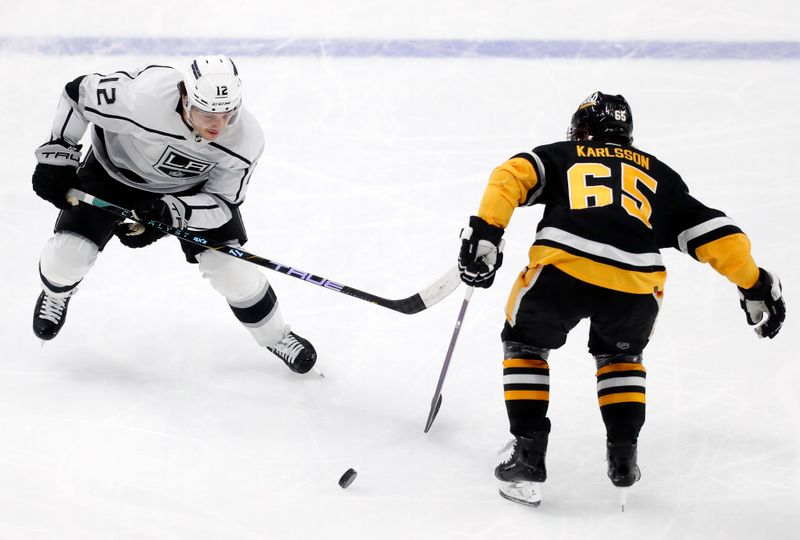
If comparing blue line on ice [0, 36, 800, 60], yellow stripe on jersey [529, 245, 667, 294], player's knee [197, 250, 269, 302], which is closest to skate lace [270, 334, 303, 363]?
player's knee [197, 250, 269, 302]

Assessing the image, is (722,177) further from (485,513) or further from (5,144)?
(5,144)

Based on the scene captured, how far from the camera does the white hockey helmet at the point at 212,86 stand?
243 centimetres

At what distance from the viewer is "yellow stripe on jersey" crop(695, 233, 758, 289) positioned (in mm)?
2355

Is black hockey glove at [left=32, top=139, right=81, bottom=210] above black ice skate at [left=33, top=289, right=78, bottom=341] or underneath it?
above

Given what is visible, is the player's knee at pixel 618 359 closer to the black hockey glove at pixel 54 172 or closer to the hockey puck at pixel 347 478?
the hockey puck at pixel 347 478

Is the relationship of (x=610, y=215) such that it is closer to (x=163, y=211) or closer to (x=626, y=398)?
(x=626, y=398)

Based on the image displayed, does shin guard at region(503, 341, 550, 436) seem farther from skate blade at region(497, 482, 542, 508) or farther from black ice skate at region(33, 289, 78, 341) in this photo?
black ice skate at region(33, 289, 78, 341)

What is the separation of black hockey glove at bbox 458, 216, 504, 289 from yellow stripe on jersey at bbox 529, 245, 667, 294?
0.13 metres

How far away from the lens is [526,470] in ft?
7.76

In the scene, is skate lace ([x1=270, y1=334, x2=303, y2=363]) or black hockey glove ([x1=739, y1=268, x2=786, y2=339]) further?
skate lace ([x1=270, y1=334, x2=303, y2=363])

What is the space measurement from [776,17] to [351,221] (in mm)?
2611

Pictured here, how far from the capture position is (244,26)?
4602 mm

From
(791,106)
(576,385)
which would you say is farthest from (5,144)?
(791,106)

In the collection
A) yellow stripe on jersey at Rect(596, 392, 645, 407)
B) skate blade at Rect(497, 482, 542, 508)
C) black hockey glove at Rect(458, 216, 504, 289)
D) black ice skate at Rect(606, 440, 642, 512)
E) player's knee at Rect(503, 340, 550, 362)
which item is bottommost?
skate blade at Rect(497, 482, 542, 508)
